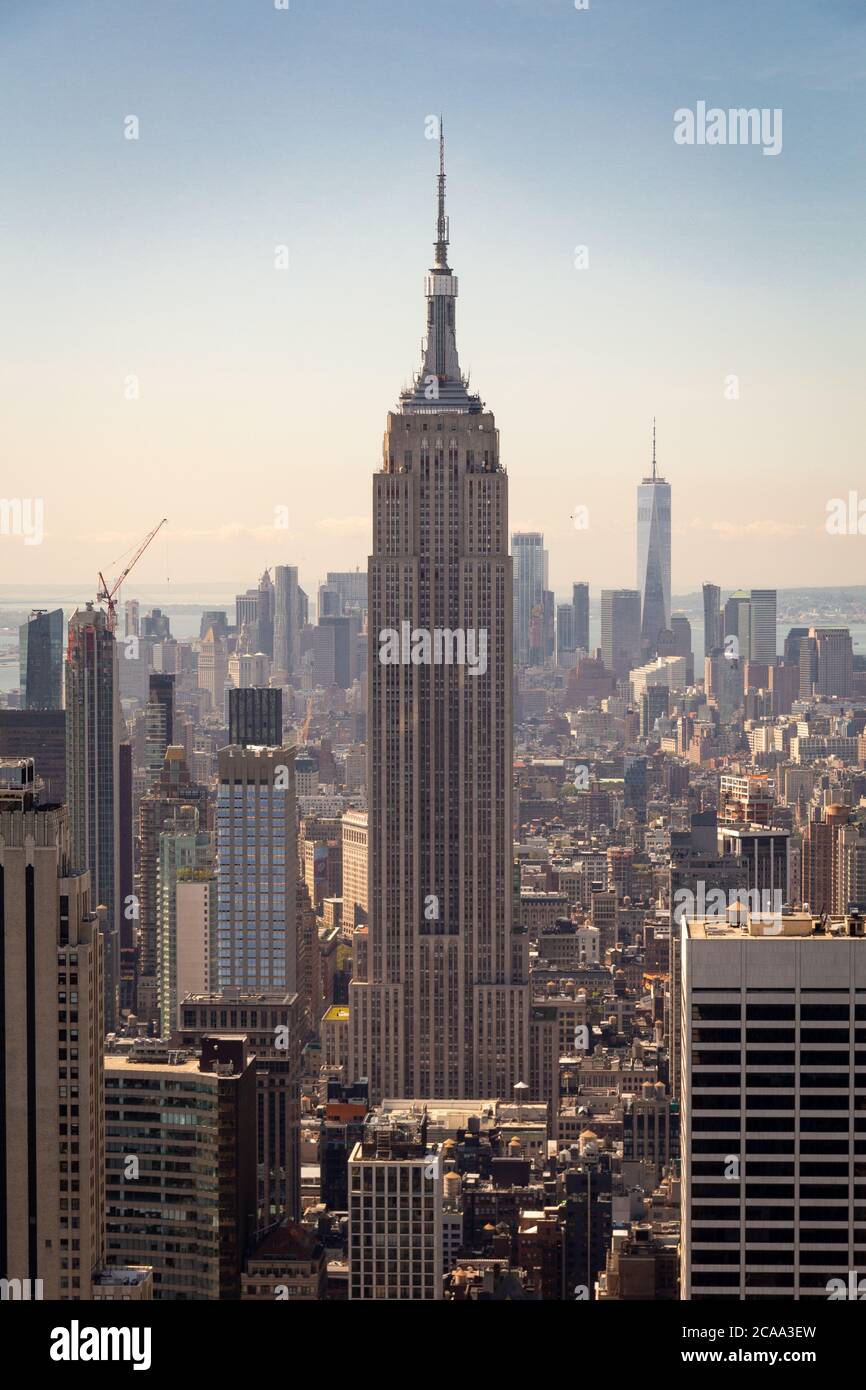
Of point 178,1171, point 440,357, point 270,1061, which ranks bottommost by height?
point 270,1061

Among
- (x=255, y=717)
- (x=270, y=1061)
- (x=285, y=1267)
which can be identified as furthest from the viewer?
(x=255, y=717)

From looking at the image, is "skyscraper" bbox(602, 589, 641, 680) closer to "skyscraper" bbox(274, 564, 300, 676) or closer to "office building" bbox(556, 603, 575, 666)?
"office building" bbox(556, 603, 575, 666)

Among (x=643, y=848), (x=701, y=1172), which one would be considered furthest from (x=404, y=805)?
(x=701, y=1172)

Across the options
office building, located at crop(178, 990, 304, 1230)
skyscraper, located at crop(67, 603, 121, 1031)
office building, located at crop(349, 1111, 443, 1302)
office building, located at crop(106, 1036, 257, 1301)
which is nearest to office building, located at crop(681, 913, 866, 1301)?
office building, located at crop(106, 1036, 257, 1301)

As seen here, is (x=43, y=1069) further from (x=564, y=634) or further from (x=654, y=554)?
(x=564, y=634)

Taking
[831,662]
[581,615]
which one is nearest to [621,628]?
[581,615]

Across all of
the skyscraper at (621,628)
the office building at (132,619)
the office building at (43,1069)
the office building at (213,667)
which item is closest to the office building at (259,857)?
the office building at (213,667)
